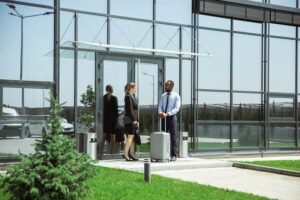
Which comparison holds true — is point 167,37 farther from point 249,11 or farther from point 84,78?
point 249,11

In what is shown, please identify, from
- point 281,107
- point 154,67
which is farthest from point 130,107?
point 281,107

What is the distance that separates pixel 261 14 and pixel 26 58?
8.63 meters

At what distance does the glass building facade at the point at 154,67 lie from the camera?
533 inches

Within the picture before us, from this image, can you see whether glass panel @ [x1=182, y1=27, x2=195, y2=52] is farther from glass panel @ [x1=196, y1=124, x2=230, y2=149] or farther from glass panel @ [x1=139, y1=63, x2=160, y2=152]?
glass panel @ [x1=196, y1=124, x2=230, y2=149]

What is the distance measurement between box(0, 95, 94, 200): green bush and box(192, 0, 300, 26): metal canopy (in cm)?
1085

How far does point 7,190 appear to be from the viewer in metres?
6.97

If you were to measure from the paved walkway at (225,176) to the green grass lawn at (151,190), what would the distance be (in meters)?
0.87

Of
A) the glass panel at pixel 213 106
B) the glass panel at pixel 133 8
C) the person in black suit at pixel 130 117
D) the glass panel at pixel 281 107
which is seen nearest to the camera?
the person in black suit at pixel 130 117

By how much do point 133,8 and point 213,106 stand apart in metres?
4.02

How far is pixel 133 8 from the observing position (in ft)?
51.9

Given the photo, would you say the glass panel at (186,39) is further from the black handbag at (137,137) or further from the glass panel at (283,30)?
the glass panel at (283,30)

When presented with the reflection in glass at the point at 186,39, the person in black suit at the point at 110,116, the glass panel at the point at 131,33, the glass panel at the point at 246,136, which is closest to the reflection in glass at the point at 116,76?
the person in black suit at the point at 110,116

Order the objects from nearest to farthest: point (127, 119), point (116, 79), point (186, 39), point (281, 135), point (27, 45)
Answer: point (27, 45) < point (127, 119) < point (116, 79) < point (186, 39) < point (281, 135)

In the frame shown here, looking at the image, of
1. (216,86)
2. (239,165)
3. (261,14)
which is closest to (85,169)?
(239,165)
